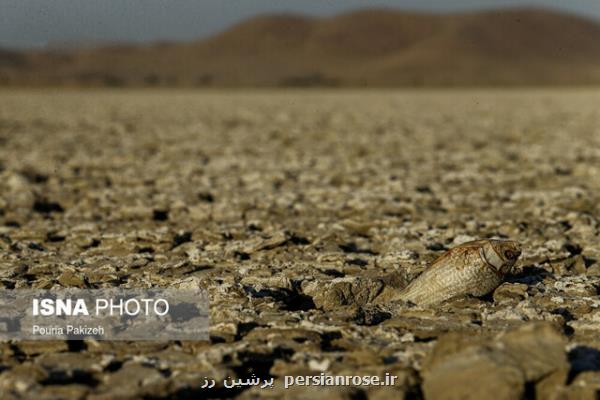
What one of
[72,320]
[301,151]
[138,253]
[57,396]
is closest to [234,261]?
[138,253]

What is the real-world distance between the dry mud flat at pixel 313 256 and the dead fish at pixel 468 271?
0.23 feet

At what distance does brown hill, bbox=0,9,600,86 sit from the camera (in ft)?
243

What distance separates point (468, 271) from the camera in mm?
3061

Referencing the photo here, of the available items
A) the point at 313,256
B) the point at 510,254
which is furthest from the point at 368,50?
the point at 510,254

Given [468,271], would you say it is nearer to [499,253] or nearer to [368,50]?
[499,253]

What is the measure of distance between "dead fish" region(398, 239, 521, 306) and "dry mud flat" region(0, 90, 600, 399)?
0.23 feet

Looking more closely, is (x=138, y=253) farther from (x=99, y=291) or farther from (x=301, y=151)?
(x=301, y=151)

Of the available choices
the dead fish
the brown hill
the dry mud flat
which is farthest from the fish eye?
the brown hill

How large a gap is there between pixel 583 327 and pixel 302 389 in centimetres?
114

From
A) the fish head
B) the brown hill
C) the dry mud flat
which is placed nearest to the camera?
→ the dry mud flat

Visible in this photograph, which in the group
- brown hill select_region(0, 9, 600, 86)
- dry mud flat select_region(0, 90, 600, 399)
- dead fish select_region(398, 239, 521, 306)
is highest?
brown hill select_region(0, 9, 600, 86)

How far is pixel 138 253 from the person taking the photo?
13.4 feet

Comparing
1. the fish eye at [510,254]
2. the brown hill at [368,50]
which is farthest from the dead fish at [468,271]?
the brown hill at [368,50]

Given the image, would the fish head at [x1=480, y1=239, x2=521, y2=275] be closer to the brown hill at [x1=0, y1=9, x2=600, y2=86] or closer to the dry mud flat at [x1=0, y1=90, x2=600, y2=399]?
the dry mud flat at [x1=0, y1=90, x2=600, y2=399]
